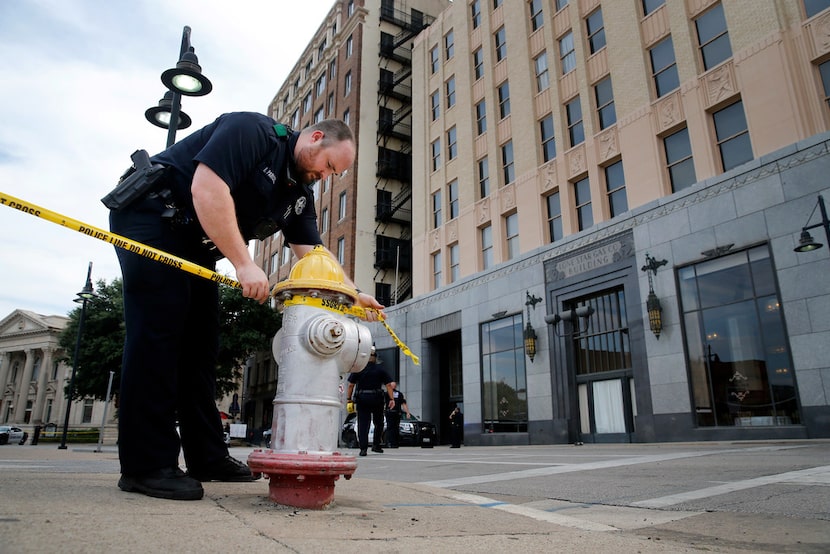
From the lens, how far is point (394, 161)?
33500 mm

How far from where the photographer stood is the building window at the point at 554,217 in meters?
19.8

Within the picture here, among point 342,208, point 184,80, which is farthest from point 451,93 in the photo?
point 184,80

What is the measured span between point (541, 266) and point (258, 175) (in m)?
17.6

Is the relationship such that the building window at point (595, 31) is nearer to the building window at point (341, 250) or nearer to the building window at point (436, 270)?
the building window at point (436, 270)

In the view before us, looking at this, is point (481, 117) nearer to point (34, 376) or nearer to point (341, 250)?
point (341, 250)

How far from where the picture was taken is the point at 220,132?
8.02 ft

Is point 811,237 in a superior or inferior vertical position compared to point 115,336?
inferior

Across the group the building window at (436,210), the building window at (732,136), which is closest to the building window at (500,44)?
the building window at (436,210)

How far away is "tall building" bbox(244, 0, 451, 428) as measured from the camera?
3181cm

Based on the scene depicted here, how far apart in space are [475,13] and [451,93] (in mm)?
3876

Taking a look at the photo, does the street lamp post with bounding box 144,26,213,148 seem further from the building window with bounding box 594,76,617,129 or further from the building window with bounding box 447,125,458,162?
the building window with bounding box 447,125,458,162

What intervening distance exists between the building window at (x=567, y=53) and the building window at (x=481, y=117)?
4.45m

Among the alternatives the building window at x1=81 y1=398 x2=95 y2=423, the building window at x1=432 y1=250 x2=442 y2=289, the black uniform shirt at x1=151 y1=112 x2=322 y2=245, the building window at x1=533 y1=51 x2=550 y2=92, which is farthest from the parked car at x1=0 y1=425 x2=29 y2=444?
the black uniform shirt at x1=151 y1=112 x2=322 y2=245

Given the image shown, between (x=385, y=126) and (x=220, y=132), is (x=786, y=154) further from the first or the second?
(x=385, y=126)
